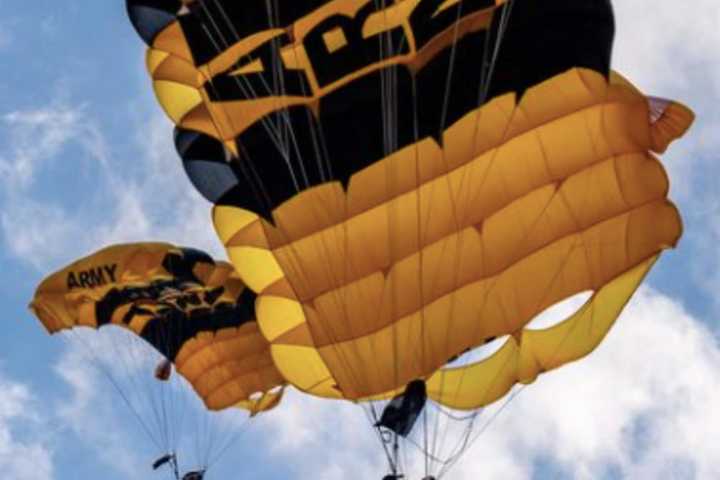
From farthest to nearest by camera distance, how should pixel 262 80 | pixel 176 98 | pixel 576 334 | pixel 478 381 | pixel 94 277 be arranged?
pixel 94 277
pixel 478 381
pixel 576 334
pixel 176 98
pixel 262 80

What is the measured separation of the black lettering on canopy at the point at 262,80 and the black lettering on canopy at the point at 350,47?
10.7 inches

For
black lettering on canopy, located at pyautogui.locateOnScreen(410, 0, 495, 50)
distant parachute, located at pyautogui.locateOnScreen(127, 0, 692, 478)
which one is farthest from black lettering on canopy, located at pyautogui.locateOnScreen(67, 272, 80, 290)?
black lettering on canopy, located at pyautogui.locateOnScreen(410, 0, 495, 50)

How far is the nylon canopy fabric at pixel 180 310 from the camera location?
20031 mm

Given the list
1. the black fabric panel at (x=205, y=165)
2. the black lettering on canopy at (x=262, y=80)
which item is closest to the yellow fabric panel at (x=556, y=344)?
the black fabric panel at (x=205, y=165)

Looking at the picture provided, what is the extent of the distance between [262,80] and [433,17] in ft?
7.12

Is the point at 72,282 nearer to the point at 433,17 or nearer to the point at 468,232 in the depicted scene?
the point at 468,232

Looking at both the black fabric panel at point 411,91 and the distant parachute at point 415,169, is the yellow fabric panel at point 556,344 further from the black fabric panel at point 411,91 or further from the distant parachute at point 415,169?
the black fabric panel at point 411,91

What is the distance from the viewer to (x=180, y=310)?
21438 mm

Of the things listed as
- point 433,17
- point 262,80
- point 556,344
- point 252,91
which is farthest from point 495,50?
point 556,344

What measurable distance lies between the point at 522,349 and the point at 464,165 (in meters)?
2.74

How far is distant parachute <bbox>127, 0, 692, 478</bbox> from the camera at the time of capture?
45.9ft

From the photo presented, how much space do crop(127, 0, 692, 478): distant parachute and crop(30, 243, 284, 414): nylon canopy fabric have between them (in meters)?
4.86

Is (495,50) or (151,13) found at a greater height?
(151,13)

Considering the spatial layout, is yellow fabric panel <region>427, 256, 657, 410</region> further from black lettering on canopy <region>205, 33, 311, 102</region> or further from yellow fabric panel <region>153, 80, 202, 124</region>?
yellow fabric panel <region>153, 80, 202, 124</region>
